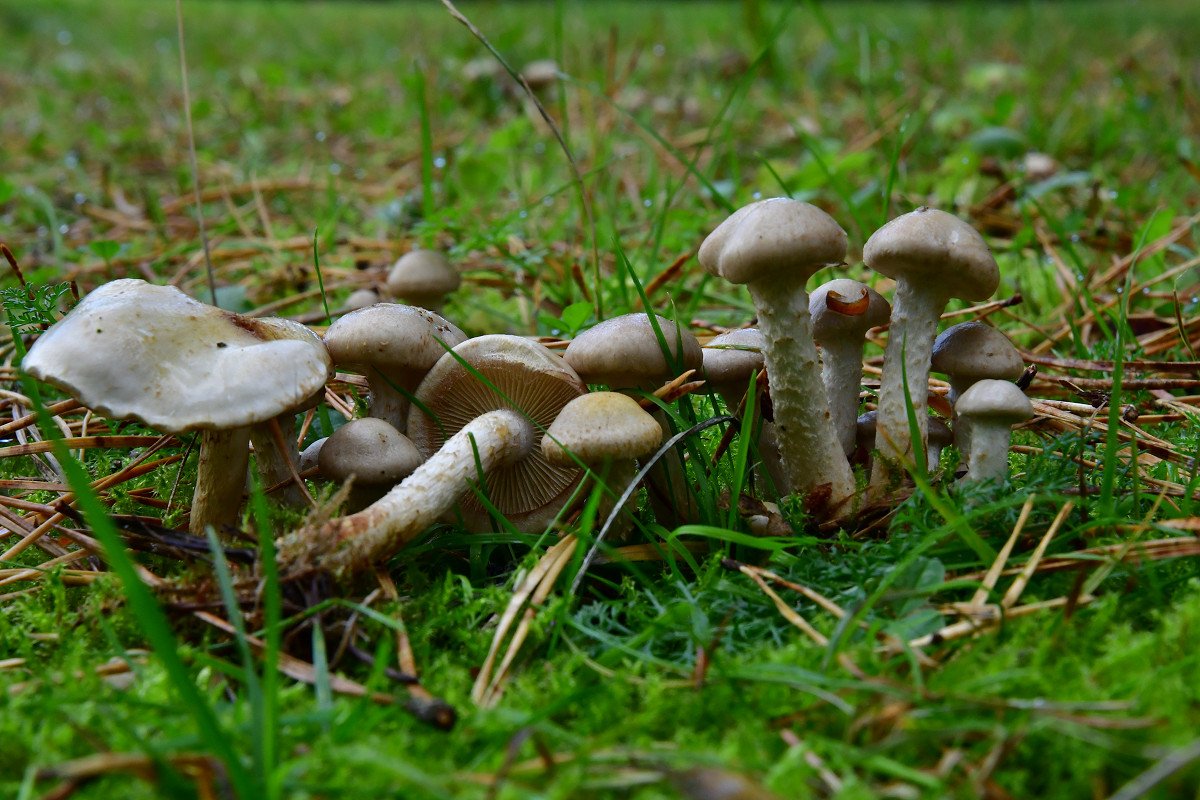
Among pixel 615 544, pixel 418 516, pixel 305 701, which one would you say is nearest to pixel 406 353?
pixel 418 516

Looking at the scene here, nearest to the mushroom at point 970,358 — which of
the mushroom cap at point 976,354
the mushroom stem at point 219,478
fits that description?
the mushroom cap at point 976,354

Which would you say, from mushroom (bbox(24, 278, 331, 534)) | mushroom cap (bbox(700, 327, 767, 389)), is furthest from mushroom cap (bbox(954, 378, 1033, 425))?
mushroom (bbox(24, 278, 331, 534))

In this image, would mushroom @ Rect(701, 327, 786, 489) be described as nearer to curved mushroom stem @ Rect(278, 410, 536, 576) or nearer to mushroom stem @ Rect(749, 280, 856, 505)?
mushroom stem @ Rect(749, 280, 856, 505)

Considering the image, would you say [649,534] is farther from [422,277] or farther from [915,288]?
[422,277]

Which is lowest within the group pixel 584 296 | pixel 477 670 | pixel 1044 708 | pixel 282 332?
pixel 477 670

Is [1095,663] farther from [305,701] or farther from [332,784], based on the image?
[305,701]

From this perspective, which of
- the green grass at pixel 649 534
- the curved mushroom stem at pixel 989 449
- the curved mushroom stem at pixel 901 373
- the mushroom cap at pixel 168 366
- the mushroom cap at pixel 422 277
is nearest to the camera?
the green grass at pixel 649 534

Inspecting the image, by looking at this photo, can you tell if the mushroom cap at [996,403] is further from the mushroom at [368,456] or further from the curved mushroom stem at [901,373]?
the mushroom at [368,456]
